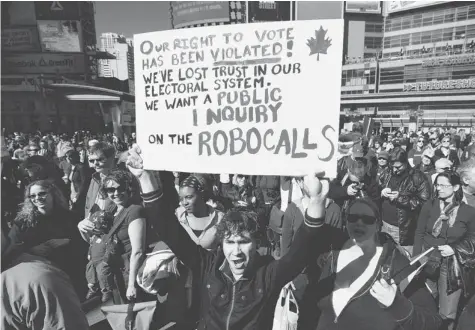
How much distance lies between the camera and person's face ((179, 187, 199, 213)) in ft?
10.2

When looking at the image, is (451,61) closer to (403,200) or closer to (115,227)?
(403,200)

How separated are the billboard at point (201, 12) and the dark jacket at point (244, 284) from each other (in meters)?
73.8

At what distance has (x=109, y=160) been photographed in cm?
380

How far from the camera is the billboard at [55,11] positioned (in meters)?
45.0

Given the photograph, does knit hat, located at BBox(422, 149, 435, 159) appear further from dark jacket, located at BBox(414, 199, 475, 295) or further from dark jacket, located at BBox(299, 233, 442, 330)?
dark jacket, located at BBox(299, 233, 442, 330)

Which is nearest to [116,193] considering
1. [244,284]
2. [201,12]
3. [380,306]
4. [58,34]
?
[244,284]

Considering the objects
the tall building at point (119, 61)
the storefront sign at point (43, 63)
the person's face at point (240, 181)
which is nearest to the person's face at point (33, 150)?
the person's face at point (240, 181)

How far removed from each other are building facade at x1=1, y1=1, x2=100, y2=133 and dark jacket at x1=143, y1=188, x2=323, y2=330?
4904 cm

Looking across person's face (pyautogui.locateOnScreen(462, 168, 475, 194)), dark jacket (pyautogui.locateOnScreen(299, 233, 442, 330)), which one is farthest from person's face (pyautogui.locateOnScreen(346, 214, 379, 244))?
person's face (pyautogui.locateOnScreen(462, 168, 475, 194))

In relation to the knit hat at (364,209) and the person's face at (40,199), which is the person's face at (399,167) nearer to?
the knit hat at (364,209)

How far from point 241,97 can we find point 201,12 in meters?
74.4

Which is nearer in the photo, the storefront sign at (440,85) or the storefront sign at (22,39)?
the storefront sign at (440,85)

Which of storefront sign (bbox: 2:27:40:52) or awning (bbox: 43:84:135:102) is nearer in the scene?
awning (bbox: 43:84:135:102)

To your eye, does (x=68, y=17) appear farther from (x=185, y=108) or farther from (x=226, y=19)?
(x=185, y=108)
